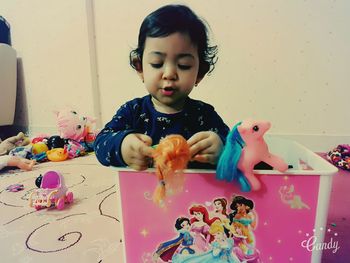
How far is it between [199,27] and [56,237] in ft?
1.87

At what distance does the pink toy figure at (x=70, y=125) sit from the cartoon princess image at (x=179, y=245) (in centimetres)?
110

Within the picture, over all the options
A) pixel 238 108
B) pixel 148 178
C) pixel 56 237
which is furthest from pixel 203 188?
pixel 238 108

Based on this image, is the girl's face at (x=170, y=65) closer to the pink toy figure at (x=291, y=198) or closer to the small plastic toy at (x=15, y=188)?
the pink toy figure at (x=291, y=198)

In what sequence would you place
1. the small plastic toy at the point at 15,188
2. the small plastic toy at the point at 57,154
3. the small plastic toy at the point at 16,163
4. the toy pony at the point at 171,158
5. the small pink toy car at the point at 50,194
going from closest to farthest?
the toy pony at the point at 171,158, the small pink toy car at the point at 50,194, the small plastic toy at the point at 15,188, the small plastic toy at the point at 16,163, the small plastic toy at the point at 57,154

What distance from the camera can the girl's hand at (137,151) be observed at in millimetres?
421

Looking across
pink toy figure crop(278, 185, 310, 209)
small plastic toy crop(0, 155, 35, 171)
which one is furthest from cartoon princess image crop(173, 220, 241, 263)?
small plastic toy crop(0, 155, 35, 171)

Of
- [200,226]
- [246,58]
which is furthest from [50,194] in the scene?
[246,58]

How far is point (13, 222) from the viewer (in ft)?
2.51

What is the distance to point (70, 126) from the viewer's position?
4.75ft

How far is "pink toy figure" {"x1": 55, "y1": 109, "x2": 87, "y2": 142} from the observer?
4.73ft

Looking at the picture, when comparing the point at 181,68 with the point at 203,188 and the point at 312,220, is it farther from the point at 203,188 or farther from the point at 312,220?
the point at 312,220

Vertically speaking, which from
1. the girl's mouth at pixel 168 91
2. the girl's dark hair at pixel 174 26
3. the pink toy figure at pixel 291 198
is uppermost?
the girl's dark hair at pixel 174 26

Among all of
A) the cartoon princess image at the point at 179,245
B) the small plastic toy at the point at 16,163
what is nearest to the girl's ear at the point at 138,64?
the cartoon princess image at the point at 179,245

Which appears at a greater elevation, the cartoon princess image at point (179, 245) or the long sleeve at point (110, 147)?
the long sleeve at point (110, 147)
